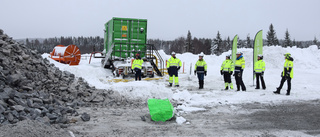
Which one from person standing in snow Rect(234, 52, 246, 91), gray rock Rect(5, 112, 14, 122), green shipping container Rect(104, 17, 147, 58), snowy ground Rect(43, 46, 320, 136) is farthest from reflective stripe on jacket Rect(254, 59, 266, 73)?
gray rock Rect(5, 112, 14, 122)

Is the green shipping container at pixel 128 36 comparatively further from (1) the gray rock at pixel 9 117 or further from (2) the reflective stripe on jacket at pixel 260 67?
(1) the gray rock at pixel 9 117

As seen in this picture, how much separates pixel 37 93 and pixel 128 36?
1069 cm

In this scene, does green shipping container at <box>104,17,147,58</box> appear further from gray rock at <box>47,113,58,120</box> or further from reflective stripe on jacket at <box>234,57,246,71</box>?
gray rock at <box>47,113,58,120</box>

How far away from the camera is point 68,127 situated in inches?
214

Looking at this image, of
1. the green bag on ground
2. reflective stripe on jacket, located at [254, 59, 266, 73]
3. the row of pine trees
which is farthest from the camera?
the row of pine trees

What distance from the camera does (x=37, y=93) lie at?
22.4 ft

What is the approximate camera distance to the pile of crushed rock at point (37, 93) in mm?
5488

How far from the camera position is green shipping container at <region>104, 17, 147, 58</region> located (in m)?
16.8

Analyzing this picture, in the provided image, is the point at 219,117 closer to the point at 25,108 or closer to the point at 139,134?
the point at 139,134

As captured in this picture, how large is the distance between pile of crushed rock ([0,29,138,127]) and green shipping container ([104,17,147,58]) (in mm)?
7231

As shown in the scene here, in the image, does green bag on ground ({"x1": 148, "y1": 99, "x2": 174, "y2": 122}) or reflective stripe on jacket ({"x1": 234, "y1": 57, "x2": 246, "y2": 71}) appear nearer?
green bag on ground ({"x1": 148, "y1": 99, "x2": 174, "y2": 122})

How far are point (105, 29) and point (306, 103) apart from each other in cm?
1496

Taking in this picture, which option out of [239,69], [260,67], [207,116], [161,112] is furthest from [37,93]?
[260,67]

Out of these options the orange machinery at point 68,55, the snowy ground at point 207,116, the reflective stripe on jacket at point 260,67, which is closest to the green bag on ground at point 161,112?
the snowy ground at point 207,116
